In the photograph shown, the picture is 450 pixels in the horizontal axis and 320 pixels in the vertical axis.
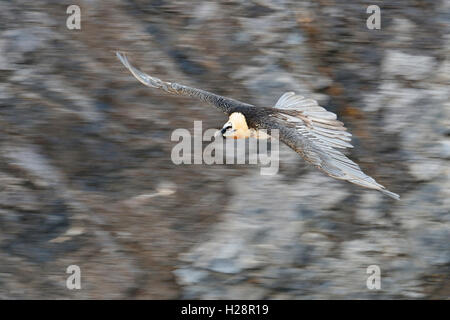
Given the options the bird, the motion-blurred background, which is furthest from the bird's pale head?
the motion-blurred background

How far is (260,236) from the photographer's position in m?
11.4

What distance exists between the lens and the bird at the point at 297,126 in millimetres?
8820

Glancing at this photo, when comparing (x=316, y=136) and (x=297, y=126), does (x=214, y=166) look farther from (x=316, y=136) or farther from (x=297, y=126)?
(x=316, y=136)

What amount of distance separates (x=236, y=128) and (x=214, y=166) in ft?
5.26

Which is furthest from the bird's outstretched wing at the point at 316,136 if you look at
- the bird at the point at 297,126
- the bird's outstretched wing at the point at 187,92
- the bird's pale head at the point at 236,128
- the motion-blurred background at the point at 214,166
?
the motion-blurred background at the point at 214,166

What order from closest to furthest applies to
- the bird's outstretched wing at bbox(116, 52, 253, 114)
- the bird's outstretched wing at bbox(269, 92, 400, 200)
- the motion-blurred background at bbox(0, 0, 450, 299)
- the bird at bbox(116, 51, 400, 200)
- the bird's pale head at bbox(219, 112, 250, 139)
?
the bird's outstretched wing at bbox(269, 92, 400, 200) < the bird at bbox(116, 51, 400, 200) < the bird's pale head at bbox(219, 112, 250, 139) < the bird's outstretched wing at bbox(116, 52, 253, 114) < the motion-blurred background at bbox(0, 0, 450, 299)

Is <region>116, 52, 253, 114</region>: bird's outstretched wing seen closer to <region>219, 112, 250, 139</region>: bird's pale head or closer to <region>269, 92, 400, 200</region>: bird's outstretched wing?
<region>219, 112, 250, 139</region>: bird's pale head

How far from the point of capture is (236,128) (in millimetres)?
9914

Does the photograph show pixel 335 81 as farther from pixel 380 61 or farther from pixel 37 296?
pixel 37 296

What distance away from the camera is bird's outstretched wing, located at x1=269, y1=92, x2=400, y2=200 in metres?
8.64

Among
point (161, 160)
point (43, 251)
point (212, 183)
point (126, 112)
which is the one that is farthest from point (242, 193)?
point (43, 251)

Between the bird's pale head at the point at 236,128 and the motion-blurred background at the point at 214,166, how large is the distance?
4.92 feet

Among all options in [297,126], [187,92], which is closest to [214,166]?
[187,92]

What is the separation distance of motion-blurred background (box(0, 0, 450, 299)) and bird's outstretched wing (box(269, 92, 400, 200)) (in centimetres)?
134
